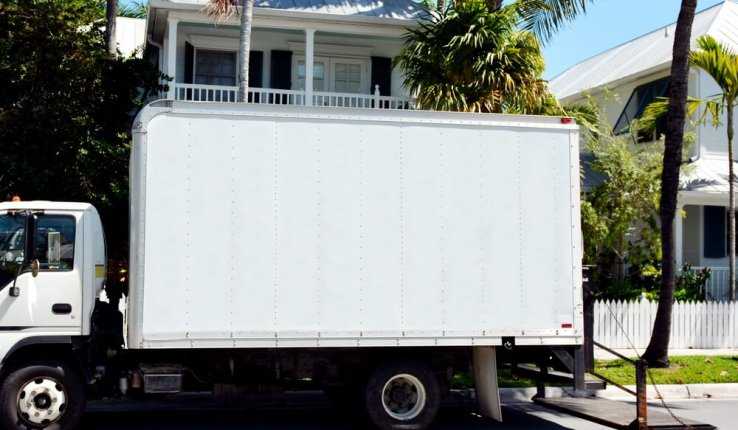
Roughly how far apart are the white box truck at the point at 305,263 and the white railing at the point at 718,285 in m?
12.6

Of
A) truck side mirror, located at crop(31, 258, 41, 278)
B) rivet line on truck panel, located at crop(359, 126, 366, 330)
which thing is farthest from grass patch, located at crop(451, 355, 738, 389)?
truck side mirror, located at crop(31, 258, 41, 278)

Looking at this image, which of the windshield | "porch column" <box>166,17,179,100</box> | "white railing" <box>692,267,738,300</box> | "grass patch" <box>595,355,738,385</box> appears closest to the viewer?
the windshield

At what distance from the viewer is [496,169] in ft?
32.1

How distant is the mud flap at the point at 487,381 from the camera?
390 inches

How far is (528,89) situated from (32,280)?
9.70 metres

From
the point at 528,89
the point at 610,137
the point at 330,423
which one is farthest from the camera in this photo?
the point at 610,137

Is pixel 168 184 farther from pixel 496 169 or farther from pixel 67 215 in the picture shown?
pixel 496 169

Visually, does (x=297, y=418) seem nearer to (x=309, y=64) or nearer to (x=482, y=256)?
(x=482, y=256)

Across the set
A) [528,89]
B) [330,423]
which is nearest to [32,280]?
[330,423]

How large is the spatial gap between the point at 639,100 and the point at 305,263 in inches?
727

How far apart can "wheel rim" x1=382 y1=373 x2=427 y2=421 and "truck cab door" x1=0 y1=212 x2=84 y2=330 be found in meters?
3.37

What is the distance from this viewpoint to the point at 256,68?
68.6 ft

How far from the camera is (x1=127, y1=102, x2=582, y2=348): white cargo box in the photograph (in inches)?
355

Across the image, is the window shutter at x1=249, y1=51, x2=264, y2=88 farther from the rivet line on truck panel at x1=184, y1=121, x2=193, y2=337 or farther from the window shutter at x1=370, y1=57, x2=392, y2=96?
the rivet line on truck panel at x1=184, y1=121, x2=193, y2=337
